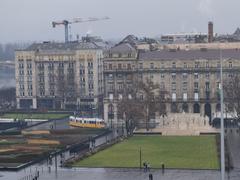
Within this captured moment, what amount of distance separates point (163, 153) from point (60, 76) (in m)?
96.6

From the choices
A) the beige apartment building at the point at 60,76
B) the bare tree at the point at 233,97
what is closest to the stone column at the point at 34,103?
the beige apartment building at the point at 60,76

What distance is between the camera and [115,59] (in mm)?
164375

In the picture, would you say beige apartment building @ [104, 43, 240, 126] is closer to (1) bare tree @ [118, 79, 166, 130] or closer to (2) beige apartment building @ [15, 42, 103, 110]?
(1) bare tree @ [118, 79, 166, 130]

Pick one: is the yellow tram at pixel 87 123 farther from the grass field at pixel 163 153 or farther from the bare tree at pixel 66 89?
the bare tree at pixel 66 89

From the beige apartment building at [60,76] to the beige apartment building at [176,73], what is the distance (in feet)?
60.8

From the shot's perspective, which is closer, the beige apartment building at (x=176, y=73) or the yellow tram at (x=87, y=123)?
the yellow tram at (x=87, y=123)

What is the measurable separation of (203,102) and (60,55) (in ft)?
171

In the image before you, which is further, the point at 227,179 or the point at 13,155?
the point at 13,155

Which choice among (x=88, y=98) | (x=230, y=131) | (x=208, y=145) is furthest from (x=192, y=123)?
(x=88, y=98)

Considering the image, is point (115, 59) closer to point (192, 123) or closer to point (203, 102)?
point (203, 102)

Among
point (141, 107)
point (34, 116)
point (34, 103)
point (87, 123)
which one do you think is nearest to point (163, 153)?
point (141, 107)

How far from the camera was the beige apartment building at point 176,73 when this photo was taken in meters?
154

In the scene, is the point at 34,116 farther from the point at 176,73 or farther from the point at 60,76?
the point at 176,73

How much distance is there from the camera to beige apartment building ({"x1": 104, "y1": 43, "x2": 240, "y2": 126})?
15412 centimetres
